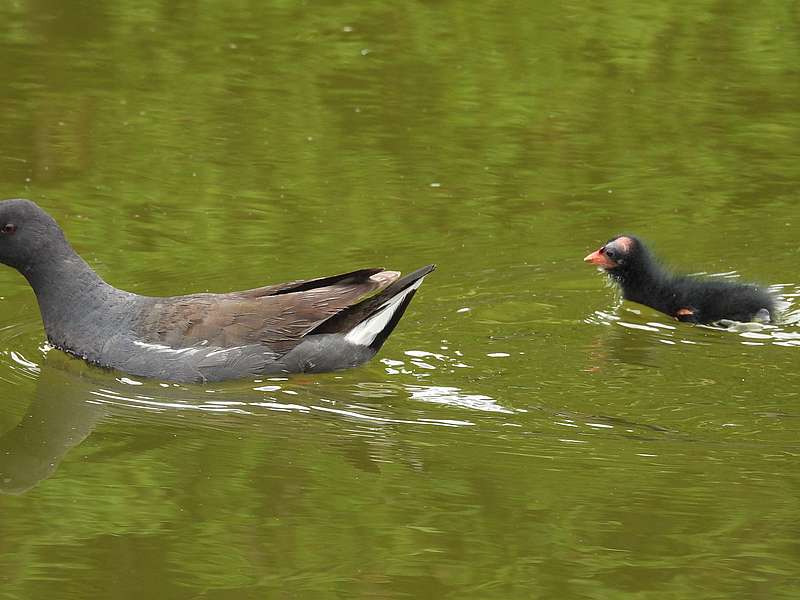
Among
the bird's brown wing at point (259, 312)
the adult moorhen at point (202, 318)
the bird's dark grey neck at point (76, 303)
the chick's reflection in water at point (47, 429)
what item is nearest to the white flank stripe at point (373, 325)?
the adult moorhen at point (202, 318)

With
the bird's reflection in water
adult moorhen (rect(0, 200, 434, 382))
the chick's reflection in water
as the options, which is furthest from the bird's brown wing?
the chick's reflection in water

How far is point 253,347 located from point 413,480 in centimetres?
162

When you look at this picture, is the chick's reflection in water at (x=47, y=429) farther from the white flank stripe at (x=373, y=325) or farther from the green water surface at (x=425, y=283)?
the white flank stripe at (x=373, y=325)

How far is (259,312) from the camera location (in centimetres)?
784

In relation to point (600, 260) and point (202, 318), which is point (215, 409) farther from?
point (600, 260)

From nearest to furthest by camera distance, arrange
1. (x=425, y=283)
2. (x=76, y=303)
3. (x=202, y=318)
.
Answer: (x=202, y=318)
(x=76, y=303)
(x=425, y=283)

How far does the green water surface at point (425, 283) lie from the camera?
18.9 feet

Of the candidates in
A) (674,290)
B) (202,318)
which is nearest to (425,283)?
(674,290)

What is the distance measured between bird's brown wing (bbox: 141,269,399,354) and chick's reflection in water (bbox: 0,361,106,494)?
48 centimetres

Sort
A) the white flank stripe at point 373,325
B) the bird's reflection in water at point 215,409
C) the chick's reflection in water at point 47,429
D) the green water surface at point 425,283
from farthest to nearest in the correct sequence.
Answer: the white flank stripe at point 373,325 < the bird's reflection in water at point 215,409 < the chick's reflection in water at point 47,429 < the green water surface at point 425,283

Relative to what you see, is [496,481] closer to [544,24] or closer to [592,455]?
[592,455]

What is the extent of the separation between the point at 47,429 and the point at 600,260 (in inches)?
132

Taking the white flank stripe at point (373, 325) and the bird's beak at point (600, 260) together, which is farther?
the bird's beak at point (600, 260)

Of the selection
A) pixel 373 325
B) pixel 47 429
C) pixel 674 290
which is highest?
pixel 373 325
